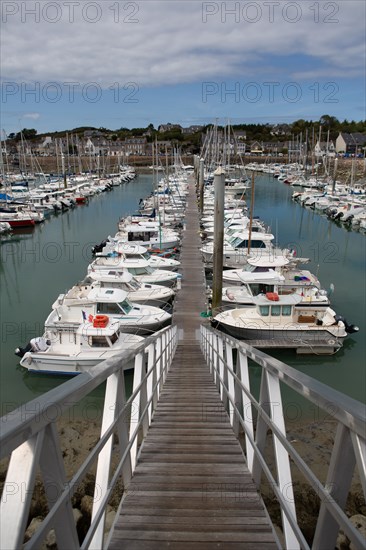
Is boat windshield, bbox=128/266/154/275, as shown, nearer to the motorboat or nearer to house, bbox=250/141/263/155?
the motorboat

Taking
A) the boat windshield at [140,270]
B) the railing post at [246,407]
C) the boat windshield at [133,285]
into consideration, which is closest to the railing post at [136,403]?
the railing post at [246,407]

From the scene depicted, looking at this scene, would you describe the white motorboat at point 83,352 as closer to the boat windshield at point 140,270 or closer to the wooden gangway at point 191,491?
the boat windshield at point 140,270

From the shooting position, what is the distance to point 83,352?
11.9 meters

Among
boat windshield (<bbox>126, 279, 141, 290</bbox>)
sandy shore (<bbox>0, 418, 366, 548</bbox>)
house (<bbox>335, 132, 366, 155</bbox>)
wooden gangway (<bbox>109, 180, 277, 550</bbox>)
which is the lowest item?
sandy shore (<bbox>0, 418, 366, 548</bbox>)

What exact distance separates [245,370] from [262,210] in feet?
156

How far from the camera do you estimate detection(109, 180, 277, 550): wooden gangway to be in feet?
8.01

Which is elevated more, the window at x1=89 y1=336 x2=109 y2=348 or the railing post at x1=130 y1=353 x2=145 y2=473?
the railing post at x1=130 y1=353 x2=145 y2=473

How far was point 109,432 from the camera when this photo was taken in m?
2.12

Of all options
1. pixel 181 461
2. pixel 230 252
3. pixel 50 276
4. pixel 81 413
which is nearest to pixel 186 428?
pixel 181 461

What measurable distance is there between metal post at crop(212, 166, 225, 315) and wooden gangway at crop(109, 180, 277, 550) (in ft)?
31.5

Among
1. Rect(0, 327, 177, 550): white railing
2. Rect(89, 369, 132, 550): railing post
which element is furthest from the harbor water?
Rect(0, 327, 177, 550): white railing

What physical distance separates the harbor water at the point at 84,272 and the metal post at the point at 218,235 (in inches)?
Result: 124

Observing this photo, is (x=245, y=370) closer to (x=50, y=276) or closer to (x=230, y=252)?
(x=230, y=252)

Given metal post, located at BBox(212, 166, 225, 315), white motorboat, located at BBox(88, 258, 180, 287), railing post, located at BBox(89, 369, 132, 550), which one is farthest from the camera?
white motorboat, located at BBox(88, 258, 180, 287)
